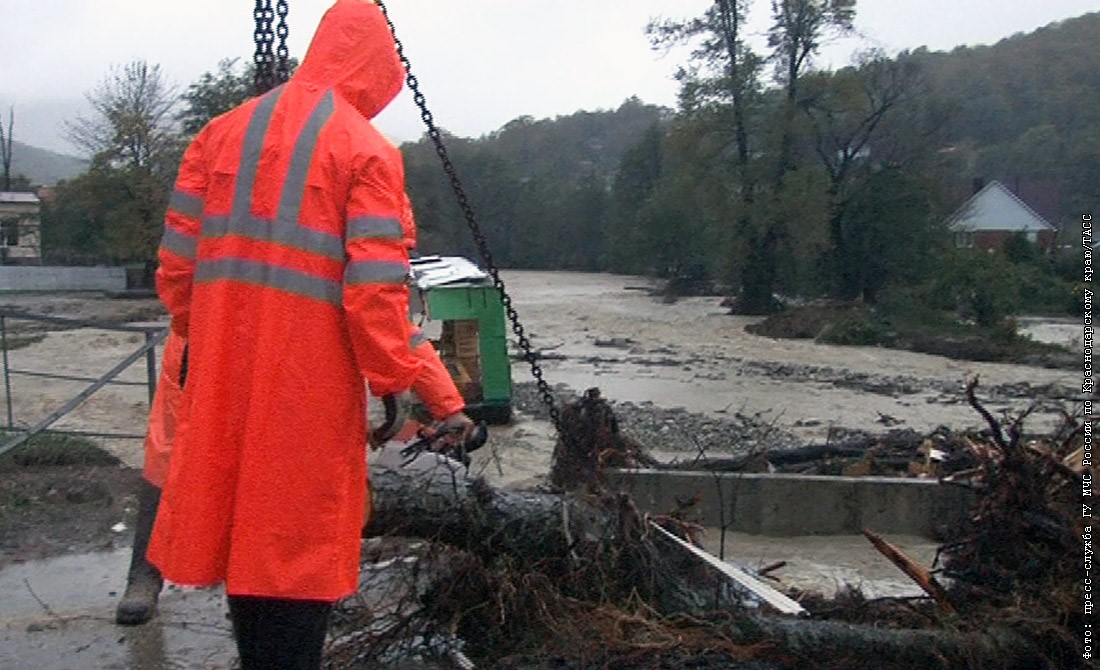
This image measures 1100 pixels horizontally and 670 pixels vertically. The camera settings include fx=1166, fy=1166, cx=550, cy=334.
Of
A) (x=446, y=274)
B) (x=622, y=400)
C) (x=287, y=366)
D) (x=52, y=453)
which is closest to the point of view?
(x=287, y=366)

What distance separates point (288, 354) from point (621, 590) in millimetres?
2413

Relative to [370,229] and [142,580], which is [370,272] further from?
[142,580]

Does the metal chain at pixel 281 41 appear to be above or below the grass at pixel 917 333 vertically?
above

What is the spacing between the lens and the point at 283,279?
8.73ft

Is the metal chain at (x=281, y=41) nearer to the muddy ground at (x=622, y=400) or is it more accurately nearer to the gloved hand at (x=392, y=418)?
the gloved hand at (x=392, y=418)

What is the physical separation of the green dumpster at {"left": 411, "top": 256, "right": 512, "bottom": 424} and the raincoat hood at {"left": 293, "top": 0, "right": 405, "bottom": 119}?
9.77m

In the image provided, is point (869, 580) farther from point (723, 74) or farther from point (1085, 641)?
point (723, 74)

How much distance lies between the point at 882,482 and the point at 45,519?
204 inches

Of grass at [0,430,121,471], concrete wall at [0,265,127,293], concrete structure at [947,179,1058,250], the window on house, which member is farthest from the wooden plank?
the window on house

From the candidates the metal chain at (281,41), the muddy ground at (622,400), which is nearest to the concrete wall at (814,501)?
the muddy ground at (622,400)

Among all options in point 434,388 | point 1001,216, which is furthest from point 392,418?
point 1001,216

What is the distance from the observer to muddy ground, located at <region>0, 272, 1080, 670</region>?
21.7ft

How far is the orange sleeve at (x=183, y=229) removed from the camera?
2898mm

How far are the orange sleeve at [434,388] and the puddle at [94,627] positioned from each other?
2.08 meters
